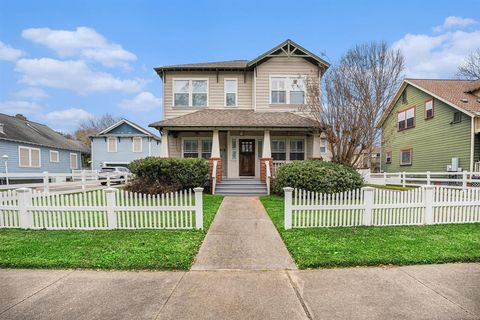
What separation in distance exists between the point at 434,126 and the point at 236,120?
1410cm

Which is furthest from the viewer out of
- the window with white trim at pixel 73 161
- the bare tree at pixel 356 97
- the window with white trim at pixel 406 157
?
the window with white trim at pixel 73 161

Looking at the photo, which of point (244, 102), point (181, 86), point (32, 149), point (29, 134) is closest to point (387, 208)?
point (244, 102)

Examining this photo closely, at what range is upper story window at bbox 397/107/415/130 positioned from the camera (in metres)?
19.6

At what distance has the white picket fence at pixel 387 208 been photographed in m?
5.96

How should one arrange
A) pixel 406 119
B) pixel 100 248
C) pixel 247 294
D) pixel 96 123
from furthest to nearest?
pixel 96 123, pixel 406 119, pixel 100 248, pixel 247 294

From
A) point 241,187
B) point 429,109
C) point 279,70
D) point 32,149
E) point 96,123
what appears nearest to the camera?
point 241,187

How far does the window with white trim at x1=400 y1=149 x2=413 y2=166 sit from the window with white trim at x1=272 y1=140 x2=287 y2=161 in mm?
12139

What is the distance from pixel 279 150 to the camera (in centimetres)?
1424

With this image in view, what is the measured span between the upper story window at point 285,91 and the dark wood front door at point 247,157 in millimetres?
2629

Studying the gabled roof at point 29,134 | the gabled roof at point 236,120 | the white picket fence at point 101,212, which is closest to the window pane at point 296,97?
the gabled roof at point 236,120

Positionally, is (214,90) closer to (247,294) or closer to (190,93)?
(190,93)

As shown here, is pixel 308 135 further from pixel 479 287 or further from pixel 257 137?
pixel 479 287

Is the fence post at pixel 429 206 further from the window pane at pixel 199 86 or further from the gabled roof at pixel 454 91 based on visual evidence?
the window pane at pixel 199 86

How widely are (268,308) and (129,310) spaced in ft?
5.27
